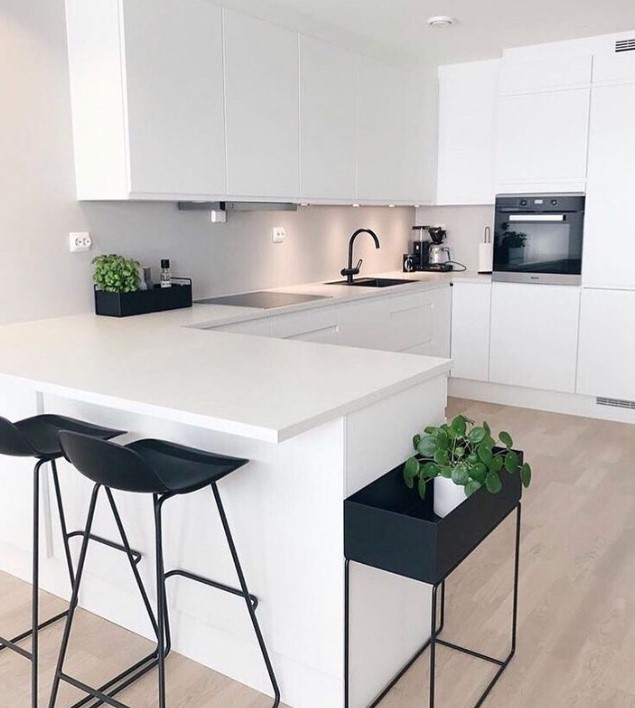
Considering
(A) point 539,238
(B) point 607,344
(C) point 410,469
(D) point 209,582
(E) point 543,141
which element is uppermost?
(E) point 543,141

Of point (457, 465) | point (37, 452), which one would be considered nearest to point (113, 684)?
point (37, 452)

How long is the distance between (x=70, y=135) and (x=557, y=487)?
2.83 m

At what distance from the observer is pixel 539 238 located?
15.8ft

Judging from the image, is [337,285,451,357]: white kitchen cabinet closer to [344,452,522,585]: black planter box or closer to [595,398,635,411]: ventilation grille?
[595,398,635,411]: ventilation grille

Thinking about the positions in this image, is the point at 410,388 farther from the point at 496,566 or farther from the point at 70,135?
the point at 70,135

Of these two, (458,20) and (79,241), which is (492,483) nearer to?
(79,241)

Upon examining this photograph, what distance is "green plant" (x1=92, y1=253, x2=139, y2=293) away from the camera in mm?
3322

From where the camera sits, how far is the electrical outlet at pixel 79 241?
10.9 ft

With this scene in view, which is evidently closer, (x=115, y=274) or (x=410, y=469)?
(x=410, y=469)

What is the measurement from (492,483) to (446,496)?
0.40 ft

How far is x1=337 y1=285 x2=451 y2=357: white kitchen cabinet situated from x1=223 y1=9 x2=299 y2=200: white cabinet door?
795 millimetres

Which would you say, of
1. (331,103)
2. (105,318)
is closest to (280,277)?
(331,103)

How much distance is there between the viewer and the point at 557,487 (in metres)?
3.62

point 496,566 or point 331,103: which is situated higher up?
point 331,103
